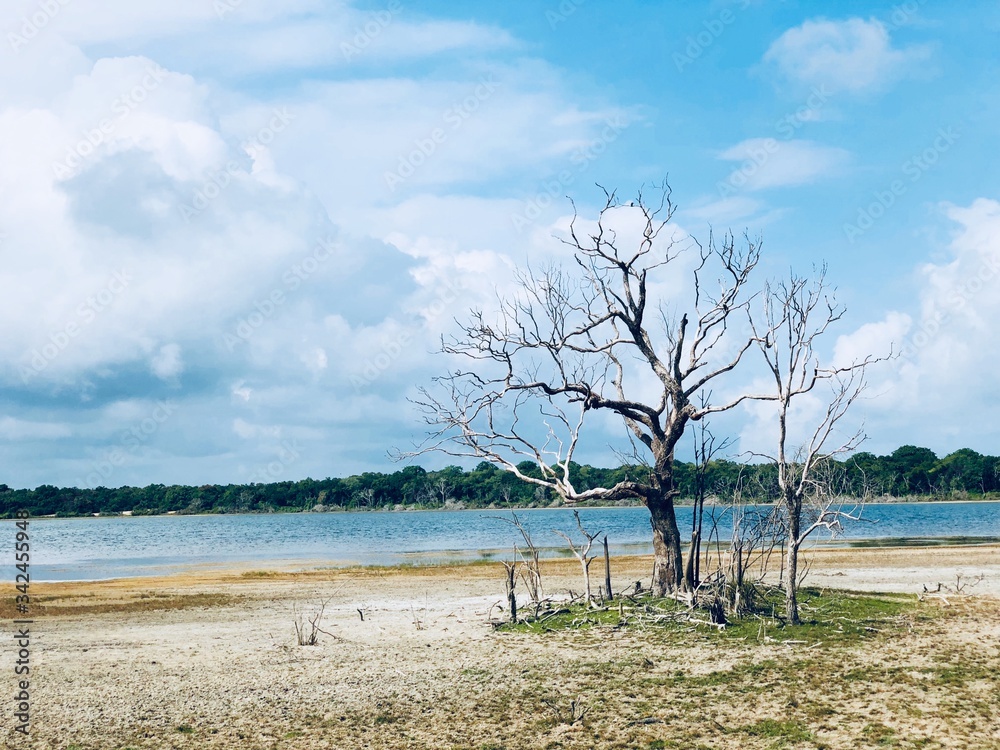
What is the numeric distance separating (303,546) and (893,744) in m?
62.8

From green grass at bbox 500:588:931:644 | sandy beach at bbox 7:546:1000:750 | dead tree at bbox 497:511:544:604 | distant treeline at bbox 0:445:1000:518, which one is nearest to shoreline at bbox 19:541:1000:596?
dead tree at bbox 497:511:544:604

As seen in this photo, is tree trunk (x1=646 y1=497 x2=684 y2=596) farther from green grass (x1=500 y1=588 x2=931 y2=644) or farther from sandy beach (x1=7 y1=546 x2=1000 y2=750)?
sandy beach (x1=7 y1=546 x2=1000 y2=750)

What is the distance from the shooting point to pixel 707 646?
1644 centimetres

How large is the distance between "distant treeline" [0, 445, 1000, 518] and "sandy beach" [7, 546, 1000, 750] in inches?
3634

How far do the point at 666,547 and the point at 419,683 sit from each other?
26.7ft

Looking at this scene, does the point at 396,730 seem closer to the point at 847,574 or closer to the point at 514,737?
the point at 514,737

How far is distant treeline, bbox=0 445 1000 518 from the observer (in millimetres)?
134750

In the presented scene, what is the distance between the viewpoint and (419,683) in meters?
14.7

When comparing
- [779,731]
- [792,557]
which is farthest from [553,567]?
[779,731]

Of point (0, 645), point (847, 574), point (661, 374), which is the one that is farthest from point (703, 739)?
point (847, 574)

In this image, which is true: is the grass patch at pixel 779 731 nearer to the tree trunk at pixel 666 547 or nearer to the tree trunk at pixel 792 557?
the tree trunk at pixel 792 557

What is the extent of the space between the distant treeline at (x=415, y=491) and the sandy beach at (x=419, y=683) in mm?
92294

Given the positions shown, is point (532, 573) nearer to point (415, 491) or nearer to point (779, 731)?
point (779, 731)

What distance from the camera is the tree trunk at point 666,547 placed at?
20531 mm
